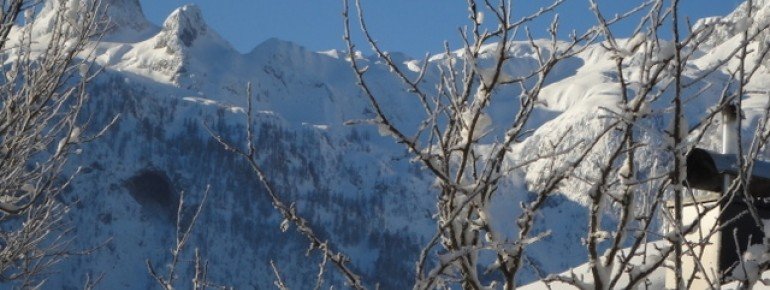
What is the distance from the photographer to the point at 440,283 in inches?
82.5

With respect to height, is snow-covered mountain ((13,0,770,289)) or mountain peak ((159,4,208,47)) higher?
mountain peak ((159,4,208,47))

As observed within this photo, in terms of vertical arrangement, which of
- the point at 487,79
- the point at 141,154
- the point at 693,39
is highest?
the point at 693,39

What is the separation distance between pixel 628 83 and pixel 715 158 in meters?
3.11

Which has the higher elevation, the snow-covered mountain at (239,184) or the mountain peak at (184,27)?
the mountain peak at (184,27)

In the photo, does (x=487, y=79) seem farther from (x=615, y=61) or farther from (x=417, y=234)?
(x=417, y=234)

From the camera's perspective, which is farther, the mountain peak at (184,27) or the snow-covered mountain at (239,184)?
the mountain peak at (184,27)

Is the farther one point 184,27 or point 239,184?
point 184,27

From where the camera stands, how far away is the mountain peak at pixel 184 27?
→ 154 m

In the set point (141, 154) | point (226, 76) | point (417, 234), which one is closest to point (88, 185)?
point (141, 154)

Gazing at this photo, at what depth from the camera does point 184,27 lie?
15612cm

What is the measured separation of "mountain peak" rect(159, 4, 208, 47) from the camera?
15450cm

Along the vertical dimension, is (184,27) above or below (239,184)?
above

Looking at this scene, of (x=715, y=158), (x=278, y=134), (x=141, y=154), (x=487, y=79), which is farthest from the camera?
(x=278, y=134)

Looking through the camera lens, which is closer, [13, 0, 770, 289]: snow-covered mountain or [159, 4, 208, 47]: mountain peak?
[13, 0, 770, 289]: snow-covered mountain
